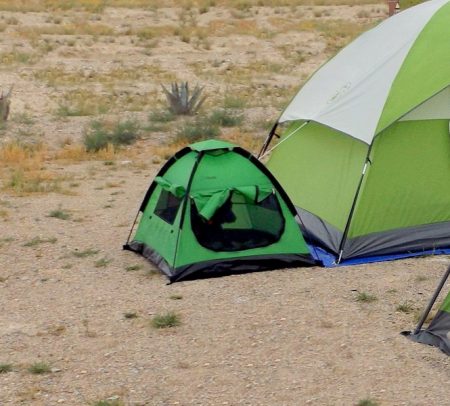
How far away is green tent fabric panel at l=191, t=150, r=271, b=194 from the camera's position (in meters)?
8.45

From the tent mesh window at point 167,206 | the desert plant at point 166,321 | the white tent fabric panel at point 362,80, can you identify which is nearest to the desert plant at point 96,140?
the white tent fabric panel at point 362,80

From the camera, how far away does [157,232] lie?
28.6ft

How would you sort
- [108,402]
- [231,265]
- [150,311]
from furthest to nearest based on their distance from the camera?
[231,265] → [150,311] → [108,402]

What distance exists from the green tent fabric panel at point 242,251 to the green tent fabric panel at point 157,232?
0.09 meters

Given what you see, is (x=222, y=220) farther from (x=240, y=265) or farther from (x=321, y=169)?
(x=321, y=169)

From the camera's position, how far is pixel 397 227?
341 inches

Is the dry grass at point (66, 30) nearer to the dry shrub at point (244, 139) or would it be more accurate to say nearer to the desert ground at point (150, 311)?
the desert ground at point (150, 311)

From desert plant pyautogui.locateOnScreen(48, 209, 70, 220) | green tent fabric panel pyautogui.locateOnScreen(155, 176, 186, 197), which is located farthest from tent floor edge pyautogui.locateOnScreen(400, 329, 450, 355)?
desert plant pyautogui.locateOnScreen(48, 209, 70, 220)

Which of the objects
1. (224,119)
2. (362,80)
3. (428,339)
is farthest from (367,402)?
(224,119)

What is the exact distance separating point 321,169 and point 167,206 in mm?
1605

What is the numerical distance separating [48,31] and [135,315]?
2764 centimetres

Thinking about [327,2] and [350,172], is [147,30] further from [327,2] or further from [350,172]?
[350,172]

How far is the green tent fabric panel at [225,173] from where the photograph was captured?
845 cm

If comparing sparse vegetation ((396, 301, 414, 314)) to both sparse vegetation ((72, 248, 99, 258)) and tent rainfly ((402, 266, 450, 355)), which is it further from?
sparse vegetation ((72, 248, 99, 258))
